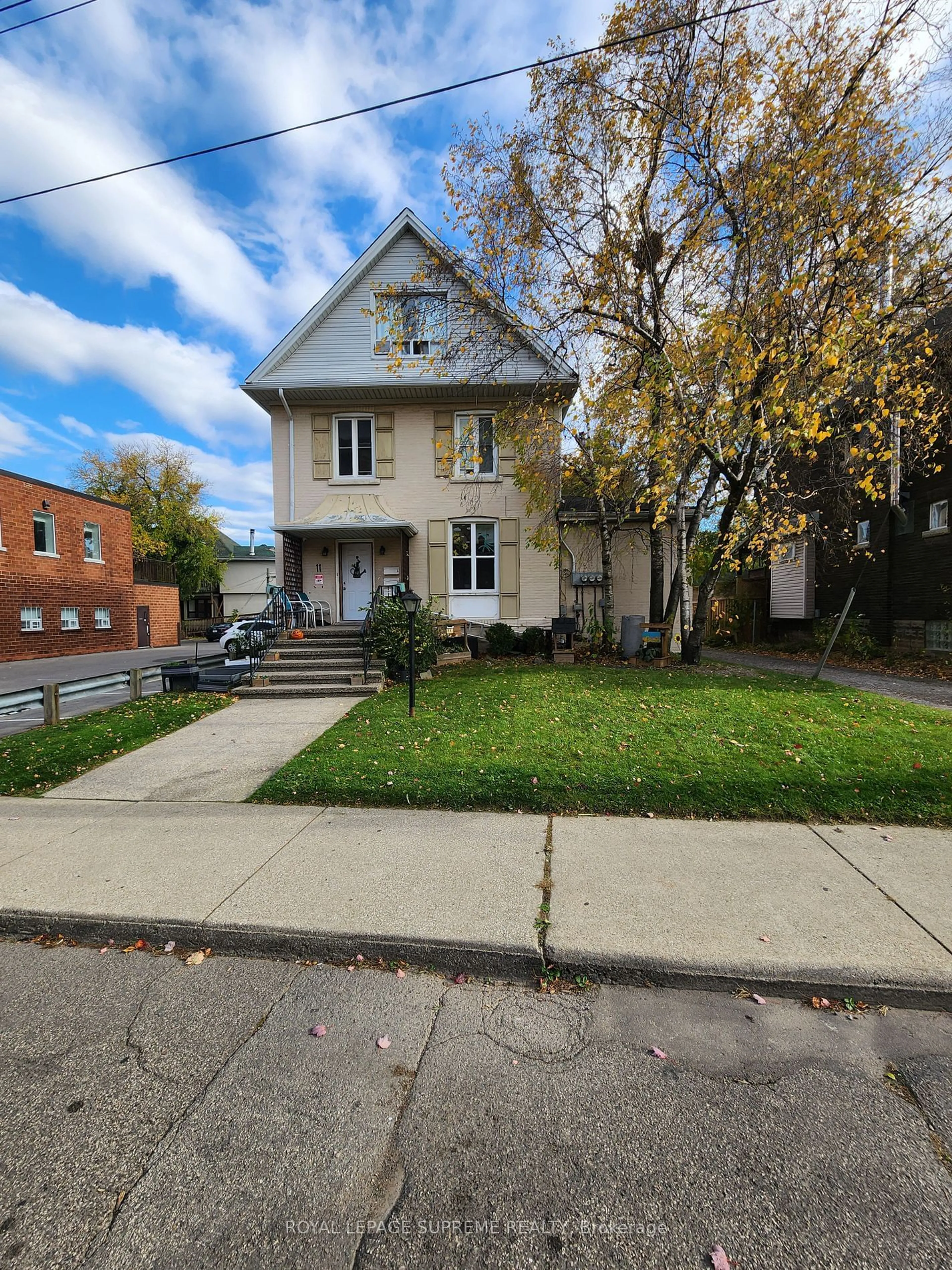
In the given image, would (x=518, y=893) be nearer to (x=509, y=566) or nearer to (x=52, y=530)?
(x=509, y=566)

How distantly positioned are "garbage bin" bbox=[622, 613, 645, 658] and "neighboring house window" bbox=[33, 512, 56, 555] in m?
17.4

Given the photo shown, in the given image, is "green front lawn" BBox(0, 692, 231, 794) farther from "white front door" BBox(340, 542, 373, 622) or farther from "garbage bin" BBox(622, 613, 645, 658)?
"garbage bin" BBox(622, 613, 645, 658)

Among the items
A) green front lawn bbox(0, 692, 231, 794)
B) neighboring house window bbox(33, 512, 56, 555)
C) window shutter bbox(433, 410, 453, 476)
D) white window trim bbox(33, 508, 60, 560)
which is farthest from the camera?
neighboring house window bbox(33, 512, 56, 555)

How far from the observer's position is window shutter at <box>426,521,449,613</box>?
13945mm

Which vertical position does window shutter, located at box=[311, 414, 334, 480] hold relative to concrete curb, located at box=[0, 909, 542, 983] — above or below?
above

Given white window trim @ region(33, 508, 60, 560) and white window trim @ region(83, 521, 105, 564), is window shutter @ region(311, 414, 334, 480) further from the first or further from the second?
white window trim @ region(83, 521, 105, 564)

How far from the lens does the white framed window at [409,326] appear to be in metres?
12.5

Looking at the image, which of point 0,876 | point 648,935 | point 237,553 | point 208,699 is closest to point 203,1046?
point 648,935

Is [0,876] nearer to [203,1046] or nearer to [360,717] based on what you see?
[203,1046]

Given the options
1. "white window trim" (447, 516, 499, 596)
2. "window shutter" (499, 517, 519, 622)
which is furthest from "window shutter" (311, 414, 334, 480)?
"window shutter" (499, 517, 519, 622)

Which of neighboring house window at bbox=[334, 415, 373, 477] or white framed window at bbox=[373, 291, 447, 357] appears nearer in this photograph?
white framed window at bbox=[373, 291, 447, 357]

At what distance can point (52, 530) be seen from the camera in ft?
59.3

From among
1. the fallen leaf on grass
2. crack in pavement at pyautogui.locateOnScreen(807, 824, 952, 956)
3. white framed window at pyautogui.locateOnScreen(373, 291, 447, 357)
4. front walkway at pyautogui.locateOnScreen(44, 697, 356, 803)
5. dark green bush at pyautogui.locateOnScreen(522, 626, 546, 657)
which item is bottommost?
the fallen leaf on grass

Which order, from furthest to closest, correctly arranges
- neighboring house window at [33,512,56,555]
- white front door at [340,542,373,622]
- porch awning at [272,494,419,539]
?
neighboring house window at [33,512,56,555], white front door at [340,542,373,622], porch awning at [272,494,419,539]
